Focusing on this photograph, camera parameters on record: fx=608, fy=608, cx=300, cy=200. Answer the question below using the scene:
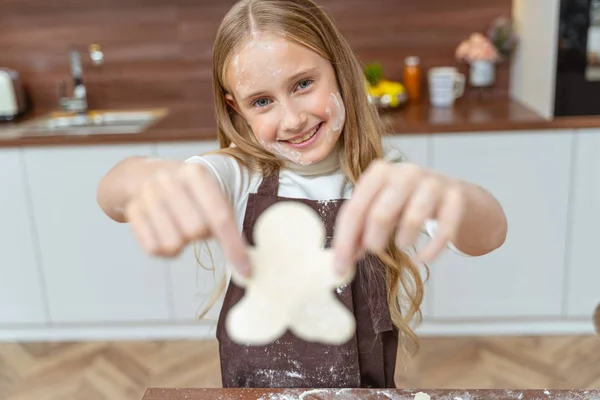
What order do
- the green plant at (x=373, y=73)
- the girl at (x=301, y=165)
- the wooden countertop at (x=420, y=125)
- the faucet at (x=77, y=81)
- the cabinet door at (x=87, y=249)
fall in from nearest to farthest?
1. the girl at (x=301, y=165)
2. the wooden countertop at (x=420, y=125)
3. the cabinet door at (x=87, y=249)
4. the green plant at (x=373, y=73)
5. the faucet at (x=77, y=81)

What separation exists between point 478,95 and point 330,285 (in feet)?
6.34

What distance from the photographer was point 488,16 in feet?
7.89

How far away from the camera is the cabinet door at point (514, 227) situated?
202cm

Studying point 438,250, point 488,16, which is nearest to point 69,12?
point 488,16

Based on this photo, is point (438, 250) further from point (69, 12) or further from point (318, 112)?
point (69, 12)

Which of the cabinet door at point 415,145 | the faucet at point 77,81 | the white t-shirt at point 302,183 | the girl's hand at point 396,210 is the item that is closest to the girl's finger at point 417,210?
the girl's hand at point 396,210

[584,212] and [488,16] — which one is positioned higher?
[488,16]

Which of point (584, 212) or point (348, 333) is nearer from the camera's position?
point (348, 333)

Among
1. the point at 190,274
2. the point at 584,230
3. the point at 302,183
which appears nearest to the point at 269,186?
the point at 302,183

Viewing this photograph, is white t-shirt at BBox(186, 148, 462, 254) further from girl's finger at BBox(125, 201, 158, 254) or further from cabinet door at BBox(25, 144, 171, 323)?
cabinet door at BBox(25, 144, 171, 323)

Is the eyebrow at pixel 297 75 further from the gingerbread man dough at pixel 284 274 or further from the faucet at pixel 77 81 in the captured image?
the faucet at pixel 77 81

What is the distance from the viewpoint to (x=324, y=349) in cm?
106

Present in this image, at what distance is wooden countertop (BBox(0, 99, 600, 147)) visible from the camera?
198 centimetres

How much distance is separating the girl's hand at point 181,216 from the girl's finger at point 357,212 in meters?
0.11
